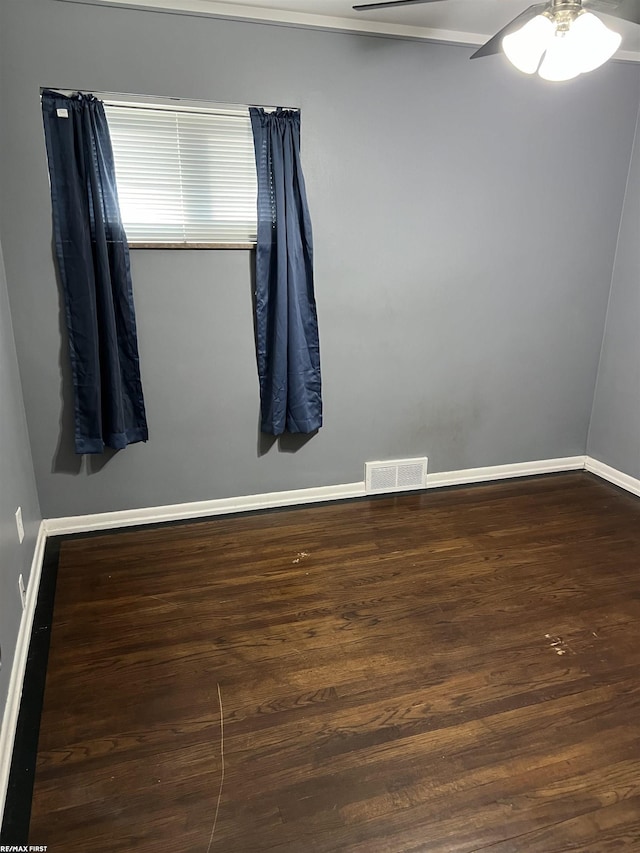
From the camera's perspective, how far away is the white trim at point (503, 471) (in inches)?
143

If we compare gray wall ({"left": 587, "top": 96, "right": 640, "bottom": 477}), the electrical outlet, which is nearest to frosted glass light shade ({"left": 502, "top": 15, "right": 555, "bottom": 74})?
gray wall ({"left": 587, "top": 96, "right": 640, "bottom": 477})

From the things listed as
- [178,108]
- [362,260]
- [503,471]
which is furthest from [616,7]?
[503,471]

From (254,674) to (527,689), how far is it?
0.96 meters

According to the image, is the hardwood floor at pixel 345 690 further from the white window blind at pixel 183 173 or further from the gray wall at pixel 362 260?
the white window blind at pixel 183 173

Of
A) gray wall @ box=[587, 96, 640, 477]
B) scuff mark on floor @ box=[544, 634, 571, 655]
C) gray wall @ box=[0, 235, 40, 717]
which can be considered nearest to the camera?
gray wall @ box=[0, 235, 40, 717]

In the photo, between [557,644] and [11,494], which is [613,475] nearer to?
[557,644]

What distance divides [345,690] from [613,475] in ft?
8.53

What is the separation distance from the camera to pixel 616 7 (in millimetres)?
1798

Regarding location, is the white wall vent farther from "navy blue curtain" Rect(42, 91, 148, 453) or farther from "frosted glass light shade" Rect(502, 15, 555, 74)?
"frosted glass light shade" Rect(502, 15, 555, 74)

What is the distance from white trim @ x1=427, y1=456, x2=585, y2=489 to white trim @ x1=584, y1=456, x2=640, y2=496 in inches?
2.5

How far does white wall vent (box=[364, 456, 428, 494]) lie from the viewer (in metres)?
3.45

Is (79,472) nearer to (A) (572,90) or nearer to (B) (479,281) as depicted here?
(B) (479,281)

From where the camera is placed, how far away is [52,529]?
2.95m

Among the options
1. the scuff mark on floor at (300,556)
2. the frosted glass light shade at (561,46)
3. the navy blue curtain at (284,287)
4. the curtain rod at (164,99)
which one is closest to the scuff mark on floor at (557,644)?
the scuff mark on floor at (300,556)
